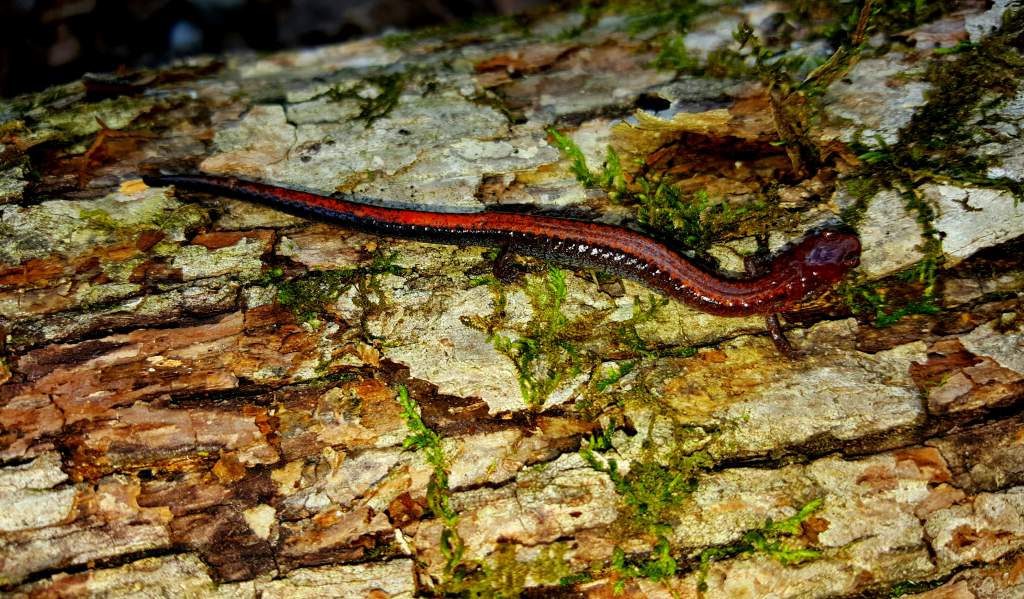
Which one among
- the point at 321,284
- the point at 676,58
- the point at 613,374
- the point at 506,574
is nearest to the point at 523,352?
the point at 613,374

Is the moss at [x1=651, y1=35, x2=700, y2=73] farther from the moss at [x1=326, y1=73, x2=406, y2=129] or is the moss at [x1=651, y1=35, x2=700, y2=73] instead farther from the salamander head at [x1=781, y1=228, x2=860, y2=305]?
the moss at [x1=326, y1=73, x2=406, y2=129]

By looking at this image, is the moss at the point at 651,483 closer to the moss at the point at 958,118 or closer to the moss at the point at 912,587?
the moss at the point at 912,587

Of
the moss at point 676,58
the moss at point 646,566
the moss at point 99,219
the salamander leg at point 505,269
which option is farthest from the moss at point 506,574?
Answer: the moss at point 676,58

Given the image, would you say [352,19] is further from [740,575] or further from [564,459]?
[740,575]

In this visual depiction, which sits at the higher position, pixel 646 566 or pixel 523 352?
pixel 523 352

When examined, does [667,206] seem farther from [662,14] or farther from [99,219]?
[99,219]

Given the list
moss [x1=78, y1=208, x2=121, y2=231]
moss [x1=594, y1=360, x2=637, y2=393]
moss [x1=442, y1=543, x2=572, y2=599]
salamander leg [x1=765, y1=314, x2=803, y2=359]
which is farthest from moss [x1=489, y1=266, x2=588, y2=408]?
moss [x1=78, y1=208, x2=121, y2=231]

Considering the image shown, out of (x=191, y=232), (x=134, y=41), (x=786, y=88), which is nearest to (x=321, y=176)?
(x=191, y=232)
